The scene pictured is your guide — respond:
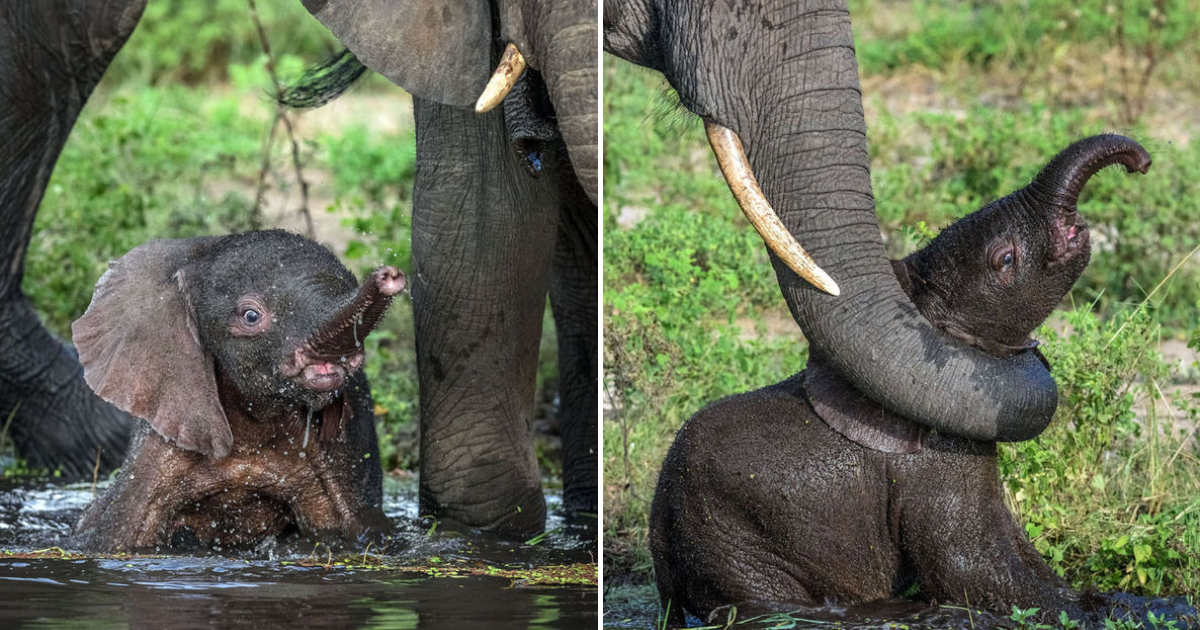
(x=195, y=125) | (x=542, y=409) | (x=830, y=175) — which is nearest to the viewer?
(x=830, y=175)

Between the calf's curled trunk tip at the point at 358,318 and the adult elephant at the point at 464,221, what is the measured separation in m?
0.47

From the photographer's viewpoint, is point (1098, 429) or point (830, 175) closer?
point (830, 175)

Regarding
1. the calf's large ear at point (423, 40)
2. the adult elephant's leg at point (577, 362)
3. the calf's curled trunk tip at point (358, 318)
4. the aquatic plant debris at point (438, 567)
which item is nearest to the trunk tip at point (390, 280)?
the calf's curled trunk tip at point (358, 318)

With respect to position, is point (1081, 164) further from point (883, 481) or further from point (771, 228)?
point (883, 481)

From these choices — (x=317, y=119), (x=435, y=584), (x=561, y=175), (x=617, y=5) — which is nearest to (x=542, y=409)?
(x=561, y=175)

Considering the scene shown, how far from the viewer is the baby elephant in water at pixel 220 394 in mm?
5688

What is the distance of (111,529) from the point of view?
5793 millimetres

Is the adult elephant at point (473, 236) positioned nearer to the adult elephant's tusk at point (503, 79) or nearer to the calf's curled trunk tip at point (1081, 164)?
the adult elephant's tusk at point (503, 79)

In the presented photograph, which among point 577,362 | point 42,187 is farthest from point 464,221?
point 42,187

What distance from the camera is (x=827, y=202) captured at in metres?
4.70

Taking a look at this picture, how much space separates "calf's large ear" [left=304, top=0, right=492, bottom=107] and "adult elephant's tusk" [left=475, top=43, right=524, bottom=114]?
239 millimetres

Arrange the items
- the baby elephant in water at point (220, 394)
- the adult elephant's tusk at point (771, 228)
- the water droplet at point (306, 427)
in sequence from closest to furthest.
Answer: the adult elephant's tusk at point (771, 228)
the baby elephant in water at point (220, 394)
the water droplet at point (306, 427)

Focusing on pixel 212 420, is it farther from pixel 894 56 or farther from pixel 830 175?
pixel 894 56

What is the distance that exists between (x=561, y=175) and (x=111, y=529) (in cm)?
157
